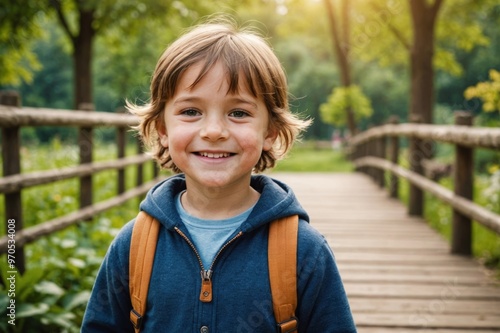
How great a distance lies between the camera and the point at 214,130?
156cm

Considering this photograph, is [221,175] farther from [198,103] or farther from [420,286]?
[420,286]

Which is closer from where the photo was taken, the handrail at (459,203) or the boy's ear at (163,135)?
the boy's ear at (163,135)

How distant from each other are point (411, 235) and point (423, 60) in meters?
5.43

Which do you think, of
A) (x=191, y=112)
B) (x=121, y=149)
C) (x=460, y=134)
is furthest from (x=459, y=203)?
(x=121, y=149)

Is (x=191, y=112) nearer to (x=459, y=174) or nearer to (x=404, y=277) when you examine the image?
(x=404, y=277)

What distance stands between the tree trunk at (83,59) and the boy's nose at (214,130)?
1022 centimetres

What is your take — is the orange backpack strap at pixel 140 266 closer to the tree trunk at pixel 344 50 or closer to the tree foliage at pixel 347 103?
the tree trunk at pixel 344 50

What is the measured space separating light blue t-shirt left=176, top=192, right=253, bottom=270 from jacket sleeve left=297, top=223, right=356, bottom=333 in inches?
7.8

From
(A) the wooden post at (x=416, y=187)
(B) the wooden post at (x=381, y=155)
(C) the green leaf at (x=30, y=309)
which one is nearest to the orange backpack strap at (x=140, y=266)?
(C) the green leaf at (x=30, y=309)

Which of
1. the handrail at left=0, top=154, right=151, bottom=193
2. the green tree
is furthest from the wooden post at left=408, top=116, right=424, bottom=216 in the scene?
the handrail at left=0, top=154, right=151, bottom=193

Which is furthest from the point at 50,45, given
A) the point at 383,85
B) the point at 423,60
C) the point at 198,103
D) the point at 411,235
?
the point at 198,103

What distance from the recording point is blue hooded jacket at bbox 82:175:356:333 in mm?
1562

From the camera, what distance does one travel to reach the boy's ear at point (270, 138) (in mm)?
1789

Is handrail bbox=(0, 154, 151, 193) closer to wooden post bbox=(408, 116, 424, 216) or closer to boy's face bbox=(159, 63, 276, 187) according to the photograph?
boy's face bbox=(159, 63, 276, 187)
